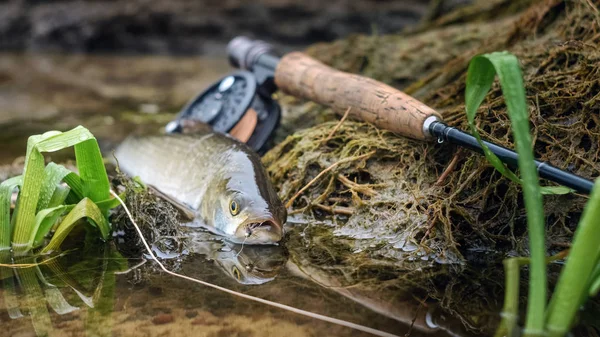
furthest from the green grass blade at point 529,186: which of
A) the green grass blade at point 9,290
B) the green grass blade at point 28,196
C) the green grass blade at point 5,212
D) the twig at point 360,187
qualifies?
the green grass blade at point 5,212

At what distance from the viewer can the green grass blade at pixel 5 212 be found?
3.26 meters

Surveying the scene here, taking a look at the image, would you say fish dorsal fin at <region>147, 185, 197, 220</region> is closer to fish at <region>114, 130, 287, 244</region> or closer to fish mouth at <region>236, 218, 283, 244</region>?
fish at <region>114, 130, 287, 244</region>

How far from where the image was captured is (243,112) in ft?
15.4

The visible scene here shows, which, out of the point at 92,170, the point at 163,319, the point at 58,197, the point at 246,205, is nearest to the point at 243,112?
the point at 246,205

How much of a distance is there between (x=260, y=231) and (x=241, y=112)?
151cm

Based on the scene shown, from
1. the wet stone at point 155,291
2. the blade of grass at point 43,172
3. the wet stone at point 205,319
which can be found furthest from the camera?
the blade of grass at point 43,172

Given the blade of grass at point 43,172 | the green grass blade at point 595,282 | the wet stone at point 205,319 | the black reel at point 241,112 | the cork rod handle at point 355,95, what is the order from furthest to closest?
the black reel at point 241,112 → the cork rod handle at point 355,95 → the blade of grass at point 43,172 → the wet stone at point 205,319 → the green grass blade at point 595,282

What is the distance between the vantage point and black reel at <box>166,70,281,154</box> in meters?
4.71

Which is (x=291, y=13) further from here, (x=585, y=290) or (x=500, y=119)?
(x=585, y=290)

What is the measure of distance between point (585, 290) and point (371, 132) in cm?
206

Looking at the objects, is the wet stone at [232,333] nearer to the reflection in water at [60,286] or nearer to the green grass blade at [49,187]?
Result: the reflection in water at [60,286]

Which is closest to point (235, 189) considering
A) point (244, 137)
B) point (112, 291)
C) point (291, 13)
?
point (112, 291)

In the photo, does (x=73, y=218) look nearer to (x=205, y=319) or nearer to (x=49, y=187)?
(x=49, y=187)

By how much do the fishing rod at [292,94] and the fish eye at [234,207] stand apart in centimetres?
94
